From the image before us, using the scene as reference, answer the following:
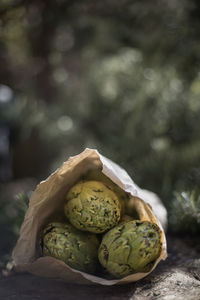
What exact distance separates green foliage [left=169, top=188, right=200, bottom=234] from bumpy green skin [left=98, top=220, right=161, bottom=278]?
0.21m

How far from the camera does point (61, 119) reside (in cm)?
150

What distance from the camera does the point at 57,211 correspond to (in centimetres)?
Result: 80

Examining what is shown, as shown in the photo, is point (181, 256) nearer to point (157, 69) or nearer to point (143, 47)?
point (157, 69)

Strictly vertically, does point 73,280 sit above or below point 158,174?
above

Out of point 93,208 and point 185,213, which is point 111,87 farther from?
point 93,208

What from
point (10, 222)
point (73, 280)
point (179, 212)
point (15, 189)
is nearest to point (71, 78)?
point (15, 189)

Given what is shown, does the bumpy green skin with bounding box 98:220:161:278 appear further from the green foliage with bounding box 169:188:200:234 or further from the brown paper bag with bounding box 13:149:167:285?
the green foliage with bounding box 169:188:200:234

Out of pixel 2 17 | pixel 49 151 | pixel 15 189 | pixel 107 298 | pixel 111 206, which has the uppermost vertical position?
pixel 2 17

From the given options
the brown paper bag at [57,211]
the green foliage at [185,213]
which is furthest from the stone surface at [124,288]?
the green foliage at [185,213]

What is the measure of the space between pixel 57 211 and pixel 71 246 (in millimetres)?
126

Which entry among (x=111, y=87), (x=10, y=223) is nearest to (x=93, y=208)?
(x=10, y=223)

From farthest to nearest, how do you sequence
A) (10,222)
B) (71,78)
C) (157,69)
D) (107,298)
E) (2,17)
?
(71,78)
(2,17)
(157,69)
(10,222)
(107,298)

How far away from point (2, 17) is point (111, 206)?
119 centimetres

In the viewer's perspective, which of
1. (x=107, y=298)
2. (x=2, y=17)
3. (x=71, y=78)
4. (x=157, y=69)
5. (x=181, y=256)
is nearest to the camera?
(x=107, y=298)
